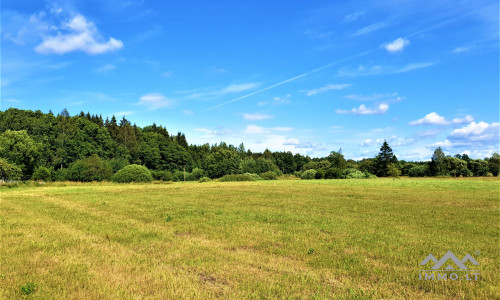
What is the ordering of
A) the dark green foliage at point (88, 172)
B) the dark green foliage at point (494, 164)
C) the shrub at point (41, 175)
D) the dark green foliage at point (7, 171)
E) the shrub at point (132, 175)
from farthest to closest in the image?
the dark green foliage at point (494, 164) → the dark green foliage at point (88, 172) → the shrub at point (132, 175) → the shrub at point (41, 175) → the dark green foliage at point (7, 171)

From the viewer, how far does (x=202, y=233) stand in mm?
13109

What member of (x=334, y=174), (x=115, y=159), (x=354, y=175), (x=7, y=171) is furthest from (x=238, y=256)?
(x=115, y=159)

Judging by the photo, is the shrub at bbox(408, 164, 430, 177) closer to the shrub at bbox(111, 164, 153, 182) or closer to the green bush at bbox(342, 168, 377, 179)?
the green bush at bbox(342, 168, 377, 179)

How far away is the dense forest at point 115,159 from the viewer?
71.7 m

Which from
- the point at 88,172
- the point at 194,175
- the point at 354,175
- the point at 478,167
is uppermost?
the point at 478,167

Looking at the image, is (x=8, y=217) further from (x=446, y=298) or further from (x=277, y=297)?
(x=446, y=298)

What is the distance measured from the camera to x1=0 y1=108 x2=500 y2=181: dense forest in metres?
71.7

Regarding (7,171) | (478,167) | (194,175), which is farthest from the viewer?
(194,175)

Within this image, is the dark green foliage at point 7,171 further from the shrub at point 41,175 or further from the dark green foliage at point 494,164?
the dark green foliage at point 494,164

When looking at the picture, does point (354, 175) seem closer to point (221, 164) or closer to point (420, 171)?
point (420, 171)

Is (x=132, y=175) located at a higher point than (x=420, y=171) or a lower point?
lower

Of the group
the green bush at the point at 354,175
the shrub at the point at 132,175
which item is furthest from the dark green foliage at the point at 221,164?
the shrub at the point at 132,175

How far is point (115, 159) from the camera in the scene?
375ft

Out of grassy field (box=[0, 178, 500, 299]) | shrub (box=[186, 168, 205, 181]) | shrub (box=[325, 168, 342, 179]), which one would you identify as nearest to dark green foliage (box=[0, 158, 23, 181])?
grassy field (box=[0, 178, 500, 299])
